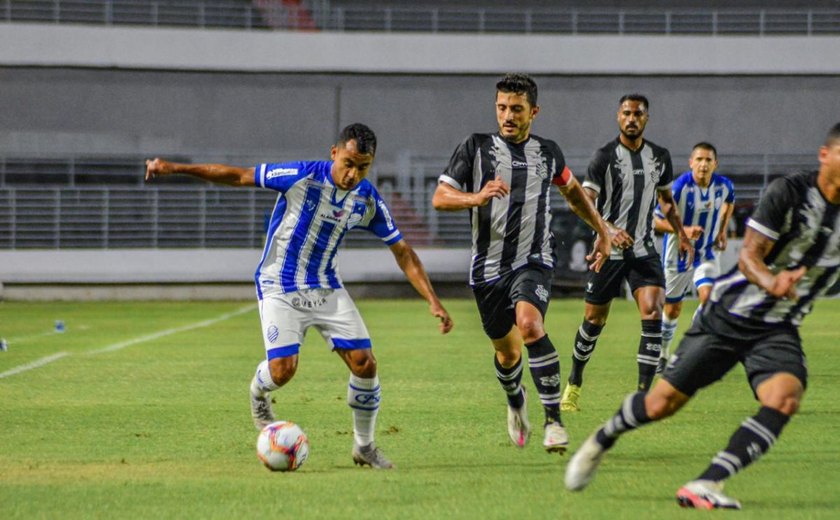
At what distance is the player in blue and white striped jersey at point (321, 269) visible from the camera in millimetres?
7309

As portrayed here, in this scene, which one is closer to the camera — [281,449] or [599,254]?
[281,449]

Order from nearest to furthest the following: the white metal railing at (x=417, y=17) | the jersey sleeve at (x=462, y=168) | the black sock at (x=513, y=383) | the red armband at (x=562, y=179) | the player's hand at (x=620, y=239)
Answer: the jersey sleeve at (x=462, y=168) → the black sock at (x=513, y=383) → the red armband at (x=562, y=179) → the player's hand at (x=620, y=239) → the white metal railing at (x=417, y=17)

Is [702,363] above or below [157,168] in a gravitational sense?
below

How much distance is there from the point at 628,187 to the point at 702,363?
4.70m

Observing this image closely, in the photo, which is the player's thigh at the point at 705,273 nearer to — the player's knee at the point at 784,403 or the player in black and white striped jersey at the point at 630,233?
the player in black and white striped jersey at the point at 630,233

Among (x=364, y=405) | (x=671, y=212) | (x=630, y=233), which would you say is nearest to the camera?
(x=364, y=405)

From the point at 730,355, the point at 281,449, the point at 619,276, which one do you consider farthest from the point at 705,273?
the point at 730,355

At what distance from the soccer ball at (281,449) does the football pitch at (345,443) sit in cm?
7

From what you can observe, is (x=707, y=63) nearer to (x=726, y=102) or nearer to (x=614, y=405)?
(x=726, y=102)

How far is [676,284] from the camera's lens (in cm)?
1308

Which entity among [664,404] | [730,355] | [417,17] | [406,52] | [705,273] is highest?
[417,17]

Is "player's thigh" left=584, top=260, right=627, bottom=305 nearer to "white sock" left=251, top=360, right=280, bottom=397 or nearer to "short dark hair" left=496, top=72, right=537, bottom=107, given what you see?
"short dark hair" left=496, top=72, right=537, bottom=107

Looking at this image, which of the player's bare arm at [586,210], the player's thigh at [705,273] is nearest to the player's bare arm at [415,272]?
the player's bare arm at [586,210]

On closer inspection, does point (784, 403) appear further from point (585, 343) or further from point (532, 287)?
point (585, 343)
